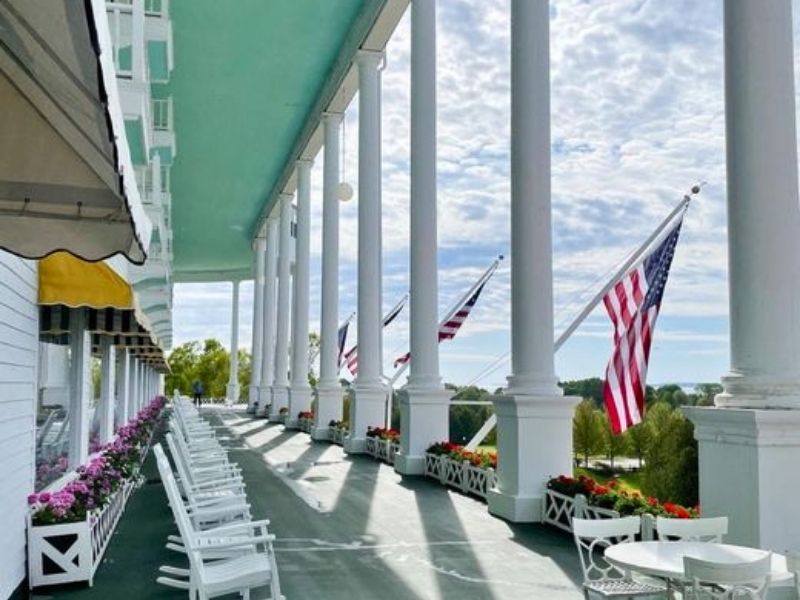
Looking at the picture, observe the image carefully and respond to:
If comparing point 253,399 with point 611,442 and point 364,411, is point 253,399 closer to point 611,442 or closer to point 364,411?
point 611,442

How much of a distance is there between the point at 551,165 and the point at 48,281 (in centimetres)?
614

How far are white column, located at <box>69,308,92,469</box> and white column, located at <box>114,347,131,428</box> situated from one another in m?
6.27

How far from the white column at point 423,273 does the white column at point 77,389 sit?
19.0 ft

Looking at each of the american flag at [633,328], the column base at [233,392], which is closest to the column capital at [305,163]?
the american flag at [633,328]

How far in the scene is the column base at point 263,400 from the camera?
1415 inches

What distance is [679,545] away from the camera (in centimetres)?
518

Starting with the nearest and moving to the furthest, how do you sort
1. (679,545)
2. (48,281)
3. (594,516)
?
(679,545), (48,281), (594,516)

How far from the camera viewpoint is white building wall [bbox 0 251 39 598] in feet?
20.4

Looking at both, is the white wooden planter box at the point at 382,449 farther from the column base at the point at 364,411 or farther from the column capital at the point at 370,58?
the column capital at the point at 370,58

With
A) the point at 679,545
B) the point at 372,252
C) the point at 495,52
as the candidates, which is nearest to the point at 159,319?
the point at 372,252

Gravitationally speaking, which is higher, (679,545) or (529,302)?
(529,302)

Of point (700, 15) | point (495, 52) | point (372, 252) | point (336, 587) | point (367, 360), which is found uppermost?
point (495, 52)

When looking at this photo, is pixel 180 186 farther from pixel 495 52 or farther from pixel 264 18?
pixel 495 52

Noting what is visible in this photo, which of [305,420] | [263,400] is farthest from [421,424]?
[263,400]
